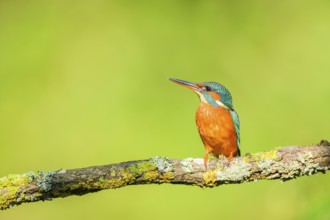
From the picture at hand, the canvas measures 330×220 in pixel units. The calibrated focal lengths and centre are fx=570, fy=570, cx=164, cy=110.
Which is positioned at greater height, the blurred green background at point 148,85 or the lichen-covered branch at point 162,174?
the blurred green background at point 148,85

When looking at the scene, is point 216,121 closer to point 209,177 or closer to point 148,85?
point 209,177

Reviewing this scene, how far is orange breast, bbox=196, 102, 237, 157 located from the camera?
3.44m

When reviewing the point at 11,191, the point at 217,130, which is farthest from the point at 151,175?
the point at 217,130

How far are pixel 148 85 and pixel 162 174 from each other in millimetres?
1984

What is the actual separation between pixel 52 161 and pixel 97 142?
38 cm

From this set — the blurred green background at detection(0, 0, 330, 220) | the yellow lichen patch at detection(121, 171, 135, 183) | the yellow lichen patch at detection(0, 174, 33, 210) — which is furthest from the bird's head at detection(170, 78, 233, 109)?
the yellow lichen patch at detection(0, 174, 33, 210)

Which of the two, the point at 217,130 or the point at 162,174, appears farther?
the point at 217,130

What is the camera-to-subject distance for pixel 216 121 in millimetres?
3494

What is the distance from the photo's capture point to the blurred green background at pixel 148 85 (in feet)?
14.0

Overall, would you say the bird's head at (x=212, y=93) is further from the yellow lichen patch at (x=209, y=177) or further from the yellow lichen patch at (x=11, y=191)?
the yellow lichen patch at (x=11, y=191)

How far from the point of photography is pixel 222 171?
→ 9.31 feet

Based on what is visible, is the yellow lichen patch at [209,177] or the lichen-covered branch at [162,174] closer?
the lichen-covered branch at [162,174]

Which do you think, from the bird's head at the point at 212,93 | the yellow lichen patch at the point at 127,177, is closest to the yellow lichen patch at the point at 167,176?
the yellow lichen patch at the point at 127,177

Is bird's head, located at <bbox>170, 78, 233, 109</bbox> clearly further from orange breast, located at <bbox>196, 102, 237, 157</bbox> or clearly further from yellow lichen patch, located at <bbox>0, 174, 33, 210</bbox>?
yellow lichen patch, located at <bbox>0, 174, 33, 210</bbox>
